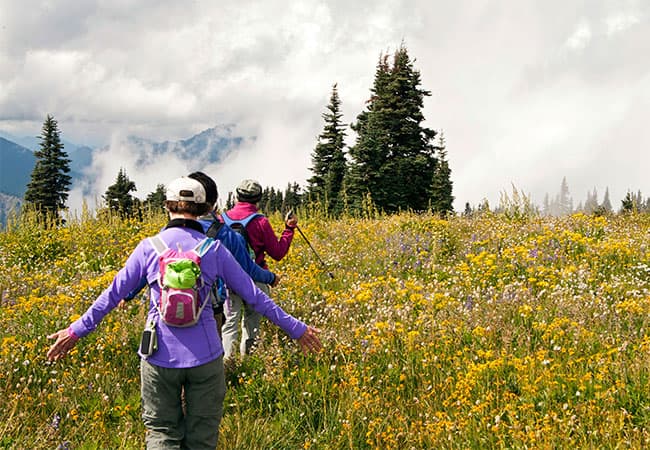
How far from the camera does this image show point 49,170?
1973 inches

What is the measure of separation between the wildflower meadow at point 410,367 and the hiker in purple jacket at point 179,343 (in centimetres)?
81

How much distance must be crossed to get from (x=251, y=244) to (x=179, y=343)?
2389 millimetres

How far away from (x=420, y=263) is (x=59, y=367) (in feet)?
19.1

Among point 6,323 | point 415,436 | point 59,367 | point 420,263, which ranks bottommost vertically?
point 415,436

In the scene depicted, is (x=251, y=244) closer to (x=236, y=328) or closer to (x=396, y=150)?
(x=236, y=328)

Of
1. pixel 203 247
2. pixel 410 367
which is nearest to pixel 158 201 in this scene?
pixel 410 367

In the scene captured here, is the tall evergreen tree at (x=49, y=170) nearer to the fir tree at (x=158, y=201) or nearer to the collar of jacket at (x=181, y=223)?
the fir tree at (x=158, y=201)

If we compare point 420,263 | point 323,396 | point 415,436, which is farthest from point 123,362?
point 420,263

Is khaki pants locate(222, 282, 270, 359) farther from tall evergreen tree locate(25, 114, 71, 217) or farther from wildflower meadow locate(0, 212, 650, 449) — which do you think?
tall evergreen tree locate(25, 114, 71, 217)

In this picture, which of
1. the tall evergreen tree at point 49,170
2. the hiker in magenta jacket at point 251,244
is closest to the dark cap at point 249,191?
the hiker in magenta jacket at point 251,244

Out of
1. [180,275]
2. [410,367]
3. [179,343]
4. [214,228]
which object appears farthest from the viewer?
[410,367]

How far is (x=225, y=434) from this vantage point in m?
4.00

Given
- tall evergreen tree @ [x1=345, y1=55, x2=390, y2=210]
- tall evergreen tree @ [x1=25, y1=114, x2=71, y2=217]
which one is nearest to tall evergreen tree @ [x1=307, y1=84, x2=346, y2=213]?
tall evergreen tree @ [x1=345, y1=55, x2=390, y2=210]

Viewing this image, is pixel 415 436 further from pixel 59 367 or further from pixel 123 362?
pixel 59 367
